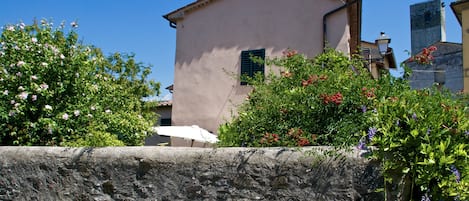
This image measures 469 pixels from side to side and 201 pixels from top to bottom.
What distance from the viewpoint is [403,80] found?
355 centimetres

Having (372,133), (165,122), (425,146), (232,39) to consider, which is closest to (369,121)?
(372,133)

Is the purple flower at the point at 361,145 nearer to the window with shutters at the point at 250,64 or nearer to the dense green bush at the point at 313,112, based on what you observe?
the dense green bush at the point at 313,112

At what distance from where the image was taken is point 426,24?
27453 mm

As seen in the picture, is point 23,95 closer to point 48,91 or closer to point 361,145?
point 48,91

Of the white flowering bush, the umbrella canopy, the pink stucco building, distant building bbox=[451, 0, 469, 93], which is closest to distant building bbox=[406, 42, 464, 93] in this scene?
distant building bbox=[451, 0, 469, 93]

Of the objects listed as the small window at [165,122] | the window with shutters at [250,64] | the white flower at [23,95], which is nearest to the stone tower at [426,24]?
the small window at [165,122]

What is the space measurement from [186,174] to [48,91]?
130 inches

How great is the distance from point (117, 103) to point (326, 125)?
16.4 feet

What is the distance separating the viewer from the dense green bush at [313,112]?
3.16 m

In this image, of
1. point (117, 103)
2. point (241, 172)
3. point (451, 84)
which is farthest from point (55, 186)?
point (451, 84)

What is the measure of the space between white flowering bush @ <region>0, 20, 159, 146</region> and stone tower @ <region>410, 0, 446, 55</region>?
79.5ft

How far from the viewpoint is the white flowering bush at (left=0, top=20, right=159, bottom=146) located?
546cm

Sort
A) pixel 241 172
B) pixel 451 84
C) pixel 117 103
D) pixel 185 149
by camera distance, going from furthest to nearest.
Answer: pixel 451 84 < pixel 117 103 < pixel 185 149 < pixel 241 172

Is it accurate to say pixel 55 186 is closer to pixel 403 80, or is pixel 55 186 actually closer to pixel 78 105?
pixel 78 105
